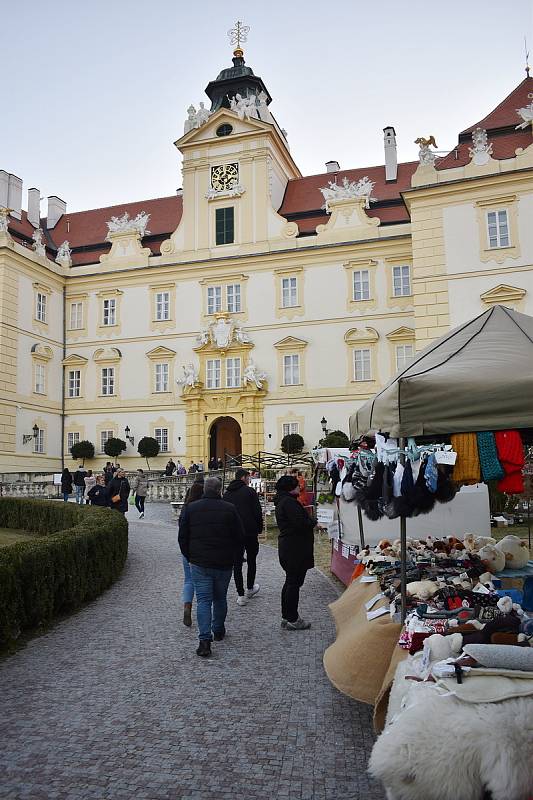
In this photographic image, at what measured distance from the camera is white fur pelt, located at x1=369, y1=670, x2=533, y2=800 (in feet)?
10.9

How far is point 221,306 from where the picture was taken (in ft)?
112

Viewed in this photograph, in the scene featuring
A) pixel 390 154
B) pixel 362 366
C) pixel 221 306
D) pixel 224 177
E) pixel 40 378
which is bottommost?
pixel 362 366

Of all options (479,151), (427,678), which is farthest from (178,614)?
(479,151)

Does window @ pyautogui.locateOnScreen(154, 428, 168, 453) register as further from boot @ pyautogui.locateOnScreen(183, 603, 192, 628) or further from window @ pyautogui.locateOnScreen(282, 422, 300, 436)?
boot @ pyautogui.locateOnScreen(183, 603, 192, 628)

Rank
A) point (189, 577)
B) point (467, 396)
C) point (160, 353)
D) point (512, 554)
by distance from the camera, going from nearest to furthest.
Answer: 1. point (467, 396)
2. point (512, 554)
3. point (189, 577)
4. point (160, 353)

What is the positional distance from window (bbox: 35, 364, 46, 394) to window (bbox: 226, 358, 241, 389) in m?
10.4

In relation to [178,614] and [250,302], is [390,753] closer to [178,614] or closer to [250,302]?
[178,614]

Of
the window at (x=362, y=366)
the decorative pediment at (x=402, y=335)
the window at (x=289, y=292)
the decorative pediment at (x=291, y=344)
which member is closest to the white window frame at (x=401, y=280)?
the decorative pediment at (x=402, y=335)

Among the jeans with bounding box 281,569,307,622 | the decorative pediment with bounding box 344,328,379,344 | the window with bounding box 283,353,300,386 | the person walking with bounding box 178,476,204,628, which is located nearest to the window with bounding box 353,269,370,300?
the decorative pediment with bounding box 344,328,379,344

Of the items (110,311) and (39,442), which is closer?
(39,442)

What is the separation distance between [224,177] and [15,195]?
533 inches

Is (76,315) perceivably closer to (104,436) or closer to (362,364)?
(104,436)

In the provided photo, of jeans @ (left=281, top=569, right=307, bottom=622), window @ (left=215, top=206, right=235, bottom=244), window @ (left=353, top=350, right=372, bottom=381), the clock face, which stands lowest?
jeans @ (left=281, top=569, right=307, bottom=622)

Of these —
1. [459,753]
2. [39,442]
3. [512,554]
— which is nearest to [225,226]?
[39,442]
